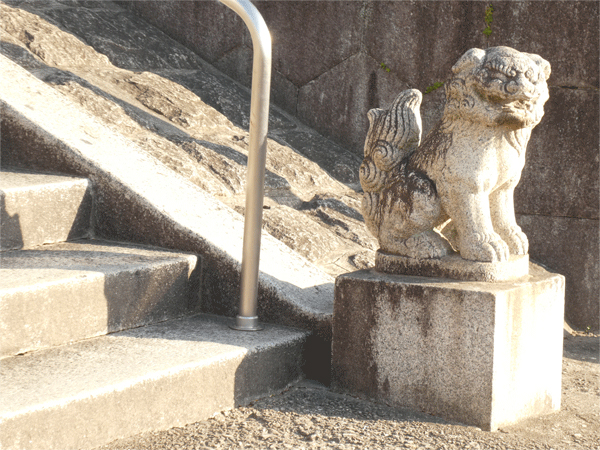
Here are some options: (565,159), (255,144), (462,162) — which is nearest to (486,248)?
(462,162)

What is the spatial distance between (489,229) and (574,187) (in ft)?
6.30

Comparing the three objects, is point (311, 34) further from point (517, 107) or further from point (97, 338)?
point (97, 338)

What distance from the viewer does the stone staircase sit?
78.4 inches

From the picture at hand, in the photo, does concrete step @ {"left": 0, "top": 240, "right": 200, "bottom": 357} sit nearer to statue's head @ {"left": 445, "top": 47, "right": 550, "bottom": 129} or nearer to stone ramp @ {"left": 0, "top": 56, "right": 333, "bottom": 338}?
stone ramp @ {"left": 0, "top": 56, "right": 333, "bottom": 338}

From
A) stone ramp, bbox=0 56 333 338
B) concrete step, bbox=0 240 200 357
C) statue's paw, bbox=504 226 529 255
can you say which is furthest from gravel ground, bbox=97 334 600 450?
statue's paw, bbox=504 226 529 255

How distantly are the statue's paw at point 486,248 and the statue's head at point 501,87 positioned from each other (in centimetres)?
37

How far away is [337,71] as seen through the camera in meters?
4.84

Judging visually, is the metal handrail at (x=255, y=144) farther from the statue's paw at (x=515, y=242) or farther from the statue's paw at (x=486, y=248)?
the statue's paw at (x=515, y=242)

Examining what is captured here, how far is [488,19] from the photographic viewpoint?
13.9ft

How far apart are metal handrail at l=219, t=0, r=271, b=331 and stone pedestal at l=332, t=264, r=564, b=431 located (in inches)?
12.9

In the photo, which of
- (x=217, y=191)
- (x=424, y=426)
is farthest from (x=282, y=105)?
(x=424, y=426)

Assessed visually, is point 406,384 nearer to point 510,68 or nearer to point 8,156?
point 510,68

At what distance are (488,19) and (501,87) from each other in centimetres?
213

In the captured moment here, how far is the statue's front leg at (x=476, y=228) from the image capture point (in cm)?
239
